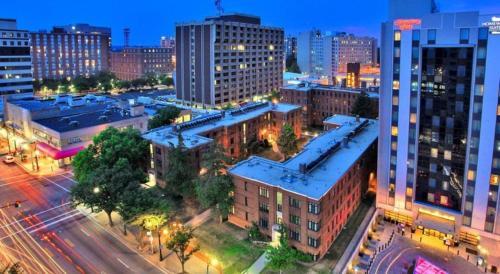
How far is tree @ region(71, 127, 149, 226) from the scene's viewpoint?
63.5 meters

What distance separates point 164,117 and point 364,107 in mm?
61358

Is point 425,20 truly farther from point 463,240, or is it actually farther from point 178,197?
point 178,197

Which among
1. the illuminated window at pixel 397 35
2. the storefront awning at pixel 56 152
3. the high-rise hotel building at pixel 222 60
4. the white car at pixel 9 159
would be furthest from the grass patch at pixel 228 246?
the high-rise hotel building at pixel 222 60

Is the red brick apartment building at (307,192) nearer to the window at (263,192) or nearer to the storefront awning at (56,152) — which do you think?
the window at (263,192)

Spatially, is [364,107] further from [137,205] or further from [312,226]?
[137,205]

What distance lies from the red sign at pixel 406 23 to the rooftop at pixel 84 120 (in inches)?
3108

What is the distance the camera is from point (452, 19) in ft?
188

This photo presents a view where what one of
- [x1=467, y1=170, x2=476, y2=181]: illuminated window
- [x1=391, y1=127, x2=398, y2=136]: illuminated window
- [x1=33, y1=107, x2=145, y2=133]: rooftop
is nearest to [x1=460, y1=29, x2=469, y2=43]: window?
[x1=391, y1=127, x2=398, y2=136]: illuminated window

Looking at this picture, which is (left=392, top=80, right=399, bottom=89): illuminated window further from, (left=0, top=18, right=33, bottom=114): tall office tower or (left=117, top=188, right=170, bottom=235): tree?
(left=0, top=18, right=33, bottom=114): tall office tower

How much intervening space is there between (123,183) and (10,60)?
118 m

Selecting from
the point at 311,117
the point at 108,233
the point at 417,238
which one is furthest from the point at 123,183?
the point at 311,117

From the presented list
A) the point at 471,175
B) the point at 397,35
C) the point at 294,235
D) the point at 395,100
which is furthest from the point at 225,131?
the point at 471,175

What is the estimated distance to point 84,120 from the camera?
10950cm

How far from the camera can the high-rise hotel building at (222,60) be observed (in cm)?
15512
